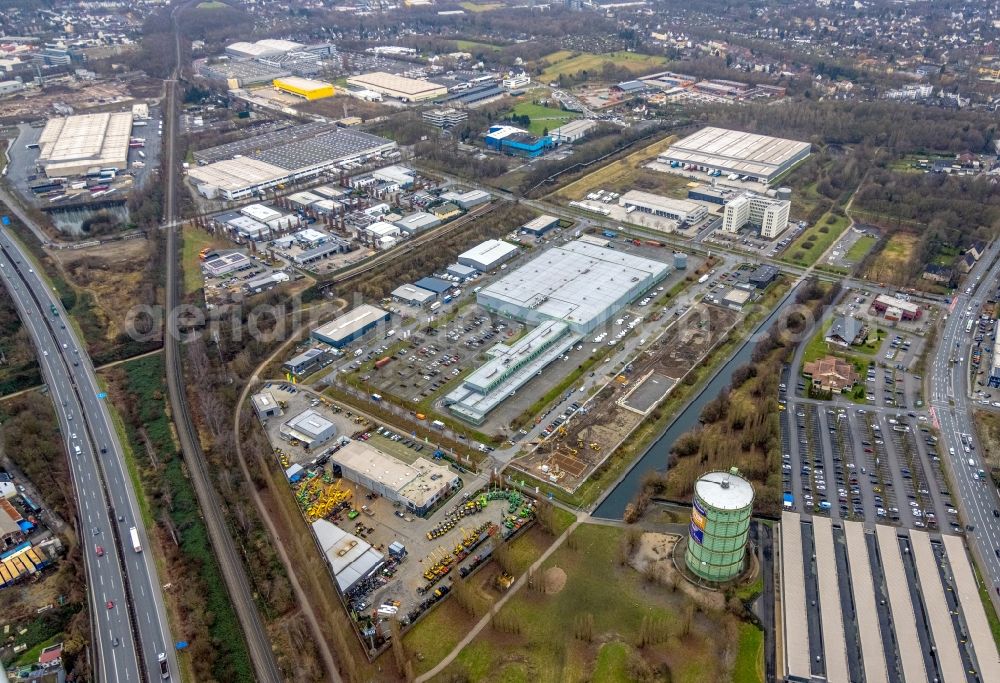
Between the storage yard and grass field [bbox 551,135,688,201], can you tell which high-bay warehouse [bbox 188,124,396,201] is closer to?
grass field [bbox 551,135,688,201]

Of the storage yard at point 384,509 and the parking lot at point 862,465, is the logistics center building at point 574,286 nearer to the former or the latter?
the parking lot at point 862,465

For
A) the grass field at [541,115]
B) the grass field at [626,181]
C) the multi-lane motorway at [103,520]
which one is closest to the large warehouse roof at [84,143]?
the multi-lane motorway at [103,520]

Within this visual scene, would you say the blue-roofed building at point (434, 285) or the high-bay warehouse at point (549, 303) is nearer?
the high-bay warehouse at point (549, 303)

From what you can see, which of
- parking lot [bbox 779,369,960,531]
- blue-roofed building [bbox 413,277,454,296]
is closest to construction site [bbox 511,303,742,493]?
parking lot [bbox 779,369,960,531]

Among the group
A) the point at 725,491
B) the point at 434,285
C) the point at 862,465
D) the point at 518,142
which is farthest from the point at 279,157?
the point at 862,465

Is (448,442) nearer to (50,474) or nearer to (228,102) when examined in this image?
(50,474)

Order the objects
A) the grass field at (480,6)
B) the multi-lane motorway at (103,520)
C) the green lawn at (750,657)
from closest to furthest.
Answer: the green lawn at (750,657) < the multi-lane motorway at (103,520) < the grass field at (480,6)
